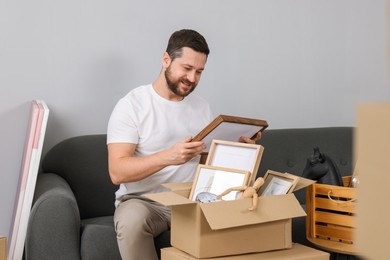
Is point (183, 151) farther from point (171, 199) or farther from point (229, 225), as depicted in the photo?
point (229, 225)

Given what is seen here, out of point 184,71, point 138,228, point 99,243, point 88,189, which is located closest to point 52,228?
point 99,243

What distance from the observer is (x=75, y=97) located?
11.4 ft

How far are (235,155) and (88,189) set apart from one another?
102 cm

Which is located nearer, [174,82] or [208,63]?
[174,82]

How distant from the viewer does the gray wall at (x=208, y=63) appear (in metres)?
3.37

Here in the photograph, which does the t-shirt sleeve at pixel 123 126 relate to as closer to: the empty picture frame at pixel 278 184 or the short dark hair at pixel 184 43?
the short dark hair at pixel 184 43

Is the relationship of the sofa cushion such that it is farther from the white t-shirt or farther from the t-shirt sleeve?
the t-shirt sleeve

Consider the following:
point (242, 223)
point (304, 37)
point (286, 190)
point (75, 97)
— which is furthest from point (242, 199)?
point (304, 37)

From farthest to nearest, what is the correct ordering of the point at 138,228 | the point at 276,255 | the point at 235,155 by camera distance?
the point at 138,228
the point at 235,155
the point at 276,255

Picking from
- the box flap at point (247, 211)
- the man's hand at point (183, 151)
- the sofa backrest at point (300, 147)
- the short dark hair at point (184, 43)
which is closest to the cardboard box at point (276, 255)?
the box flap at point (247, 211)

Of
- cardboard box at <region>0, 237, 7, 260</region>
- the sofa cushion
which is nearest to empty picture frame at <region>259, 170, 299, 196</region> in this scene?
the sofa cushion

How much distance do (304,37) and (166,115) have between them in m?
1.36

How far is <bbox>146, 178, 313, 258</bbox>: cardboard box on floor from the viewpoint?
7.53ft

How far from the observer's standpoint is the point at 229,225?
227 cm
